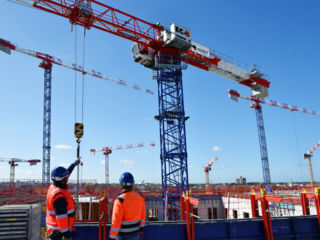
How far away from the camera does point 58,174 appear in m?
4.38

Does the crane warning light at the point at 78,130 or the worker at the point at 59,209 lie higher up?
the crane warning light at the point at 78,130

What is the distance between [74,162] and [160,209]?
2486 centimetres

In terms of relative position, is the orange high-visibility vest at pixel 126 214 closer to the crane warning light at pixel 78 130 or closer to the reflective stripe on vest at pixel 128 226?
the reflective stripe on vest at pixel 128 226

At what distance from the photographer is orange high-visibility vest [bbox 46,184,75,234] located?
3.94 m

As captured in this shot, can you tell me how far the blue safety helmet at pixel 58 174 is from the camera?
4.34 meters

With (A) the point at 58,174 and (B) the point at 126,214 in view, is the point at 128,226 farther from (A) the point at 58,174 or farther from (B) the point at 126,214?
(A) the point at 58,174

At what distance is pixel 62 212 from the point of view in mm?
3971

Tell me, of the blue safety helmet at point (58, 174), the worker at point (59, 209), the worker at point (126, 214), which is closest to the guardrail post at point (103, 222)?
the worker at point (59, 209)

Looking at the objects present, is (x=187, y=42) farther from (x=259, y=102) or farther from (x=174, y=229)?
(x=259, y=102)

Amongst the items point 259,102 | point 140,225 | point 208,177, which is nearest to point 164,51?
point 140,225

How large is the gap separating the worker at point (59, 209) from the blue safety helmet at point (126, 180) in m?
1.05

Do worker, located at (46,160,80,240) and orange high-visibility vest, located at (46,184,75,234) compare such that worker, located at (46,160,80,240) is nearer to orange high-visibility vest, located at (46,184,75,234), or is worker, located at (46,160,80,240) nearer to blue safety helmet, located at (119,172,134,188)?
orange high-visibility vest, located at (46,184,75,234)

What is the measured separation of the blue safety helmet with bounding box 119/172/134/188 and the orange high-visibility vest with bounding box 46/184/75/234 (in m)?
1.09

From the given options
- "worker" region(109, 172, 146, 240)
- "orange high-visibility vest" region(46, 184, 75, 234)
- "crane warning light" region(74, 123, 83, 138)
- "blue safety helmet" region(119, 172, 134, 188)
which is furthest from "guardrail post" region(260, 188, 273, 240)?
"crane warning light" region(74, 123, 83, 138)
